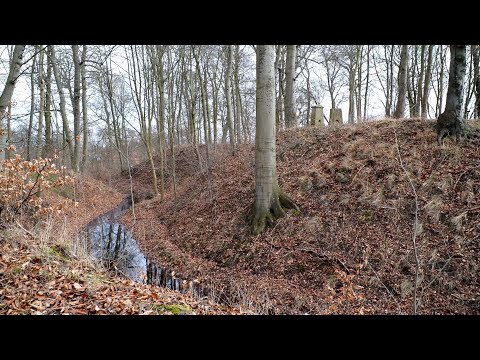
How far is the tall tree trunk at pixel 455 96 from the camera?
7320mm

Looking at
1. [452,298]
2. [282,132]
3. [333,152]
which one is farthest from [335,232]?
[282,132]

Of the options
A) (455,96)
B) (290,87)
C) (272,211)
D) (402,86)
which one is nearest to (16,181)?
(272,211)

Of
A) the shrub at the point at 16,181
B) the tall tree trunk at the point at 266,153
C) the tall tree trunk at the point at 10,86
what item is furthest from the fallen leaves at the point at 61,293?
the tall tree trunk at the point at 266,153

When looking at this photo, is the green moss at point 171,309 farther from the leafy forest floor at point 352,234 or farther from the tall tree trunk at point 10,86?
the tall tree trunk at point 10,86

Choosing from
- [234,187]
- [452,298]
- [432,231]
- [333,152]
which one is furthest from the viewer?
[234,187]

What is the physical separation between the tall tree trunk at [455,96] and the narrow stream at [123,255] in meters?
7.51

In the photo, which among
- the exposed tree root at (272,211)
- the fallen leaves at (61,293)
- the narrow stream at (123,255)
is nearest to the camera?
the fallen leaves at (61,293)

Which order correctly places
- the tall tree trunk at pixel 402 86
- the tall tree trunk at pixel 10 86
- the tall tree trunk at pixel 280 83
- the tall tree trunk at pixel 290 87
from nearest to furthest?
the tall tree trunk at pixel 10 86
the tall tree trunk at pixel 402 86
the tall tree trunk at pixel 290 87
the tall tree trunk at pixel 280 83

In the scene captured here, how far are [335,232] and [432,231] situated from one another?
6.28 ft

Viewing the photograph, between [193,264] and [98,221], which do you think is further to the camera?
[98,221]

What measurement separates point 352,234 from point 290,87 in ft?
25.9
